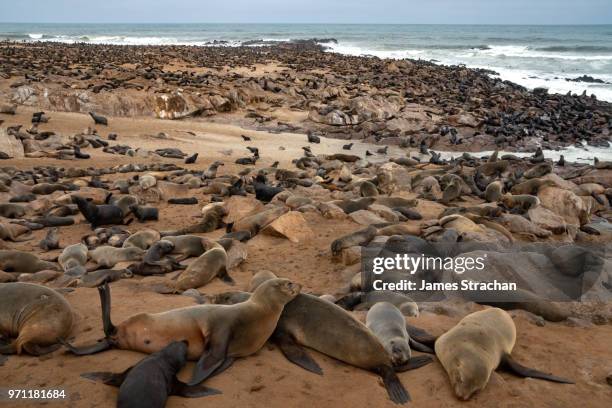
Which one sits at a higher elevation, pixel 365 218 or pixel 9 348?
pixel 9 348

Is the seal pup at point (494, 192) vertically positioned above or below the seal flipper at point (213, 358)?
below

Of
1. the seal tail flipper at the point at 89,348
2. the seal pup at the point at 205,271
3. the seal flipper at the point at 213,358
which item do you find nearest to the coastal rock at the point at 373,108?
the seal pup at the point at 205,271

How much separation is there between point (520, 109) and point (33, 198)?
20.6m

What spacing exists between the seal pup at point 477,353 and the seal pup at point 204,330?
4.47 feet

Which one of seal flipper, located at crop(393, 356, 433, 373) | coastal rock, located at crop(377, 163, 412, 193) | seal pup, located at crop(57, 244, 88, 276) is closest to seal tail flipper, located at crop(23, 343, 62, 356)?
seal pup, located at crop(57, 244, 88, 276)

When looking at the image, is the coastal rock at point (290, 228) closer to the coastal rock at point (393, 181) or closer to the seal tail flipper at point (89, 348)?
the coastal rock at point (393, 181)

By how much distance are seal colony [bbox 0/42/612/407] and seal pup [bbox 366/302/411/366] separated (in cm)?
2

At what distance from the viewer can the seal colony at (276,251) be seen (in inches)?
138

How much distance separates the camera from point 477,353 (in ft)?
12.1

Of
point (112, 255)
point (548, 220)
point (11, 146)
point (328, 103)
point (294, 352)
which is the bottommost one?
point (548, 220)

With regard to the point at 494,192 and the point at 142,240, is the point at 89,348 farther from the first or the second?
the point at 494,192

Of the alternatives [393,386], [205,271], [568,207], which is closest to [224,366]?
[393,386]

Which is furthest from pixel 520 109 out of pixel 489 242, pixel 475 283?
pixel 475 283

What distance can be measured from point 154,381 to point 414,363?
1.94m
